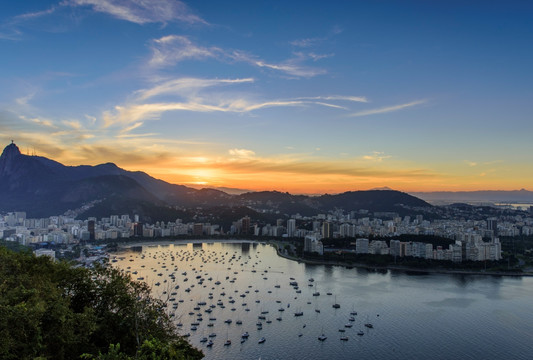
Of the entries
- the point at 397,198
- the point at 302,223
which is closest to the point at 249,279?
the point at 302,223

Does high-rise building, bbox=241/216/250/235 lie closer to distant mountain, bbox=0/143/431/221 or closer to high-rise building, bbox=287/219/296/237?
high-rise building, bbox=287/219/296/237

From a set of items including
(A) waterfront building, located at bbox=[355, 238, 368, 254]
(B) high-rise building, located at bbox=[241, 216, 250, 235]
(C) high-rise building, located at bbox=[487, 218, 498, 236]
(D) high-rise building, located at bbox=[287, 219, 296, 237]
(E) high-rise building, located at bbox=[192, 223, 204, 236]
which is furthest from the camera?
(B) high-rise building, located at bbox=[241, 216, 250, 235]

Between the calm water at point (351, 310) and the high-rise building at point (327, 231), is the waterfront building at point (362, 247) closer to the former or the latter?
the calm water at point (351, 310)

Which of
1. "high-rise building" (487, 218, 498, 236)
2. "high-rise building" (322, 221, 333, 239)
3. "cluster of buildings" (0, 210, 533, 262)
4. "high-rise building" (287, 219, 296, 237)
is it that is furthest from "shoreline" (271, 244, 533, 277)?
"high-rise building" (487, 218, 498, 236)

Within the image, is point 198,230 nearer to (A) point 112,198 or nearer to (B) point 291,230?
(B) point 291,230

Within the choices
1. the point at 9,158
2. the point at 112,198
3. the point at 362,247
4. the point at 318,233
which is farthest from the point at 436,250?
the point at 9,158

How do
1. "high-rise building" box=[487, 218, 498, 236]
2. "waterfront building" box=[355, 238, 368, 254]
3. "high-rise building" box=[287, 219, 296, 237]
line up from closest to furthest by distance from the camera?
"waterfront building" box=[355, 238, 368, 254] → "high-rise building" box=[487, 218, 498, 236] → "high-rise building" box=[287, 219, 296, 237]
